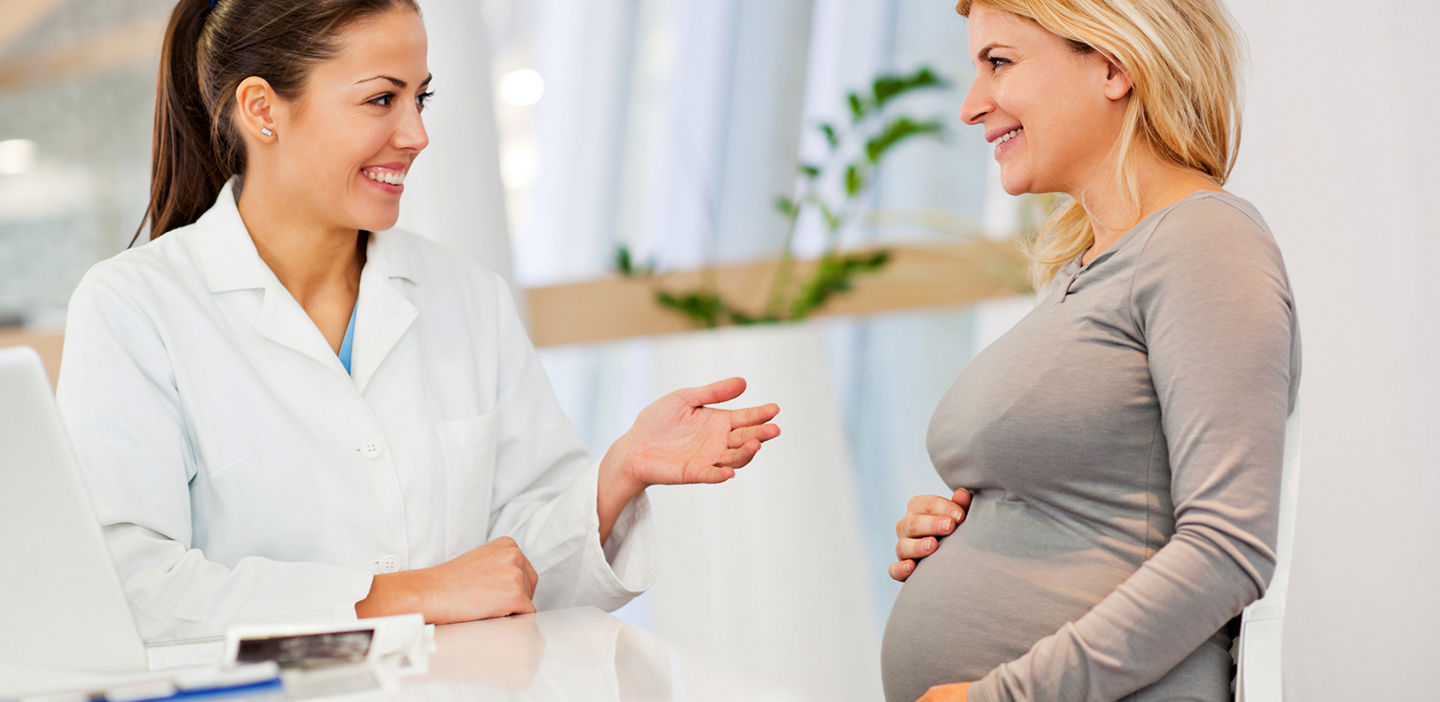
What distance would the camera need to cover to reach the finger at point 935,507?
1401 mm

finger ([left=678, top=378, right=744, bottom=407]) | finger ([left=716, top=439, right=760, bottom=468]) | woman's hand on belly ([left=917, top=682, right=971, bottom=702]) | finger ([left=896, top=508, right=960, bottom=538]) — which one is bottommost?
woman's hand on belly ([left=917, top=682, right=971, bottom=702])

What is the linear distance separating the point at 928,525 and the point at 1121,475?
29 centimetres

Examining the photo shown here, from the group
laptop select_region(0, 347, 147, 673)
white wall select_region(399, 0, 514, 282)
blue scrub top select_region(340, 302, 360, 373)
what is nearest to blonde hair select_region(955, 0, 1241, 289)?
blue scrub top select_region(340, 302, 360, 373)

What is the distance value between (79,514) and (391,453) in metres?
0.55

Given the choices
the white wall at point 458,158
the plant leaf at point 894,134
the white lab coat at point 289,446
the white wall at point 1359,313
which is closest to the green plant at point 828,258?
the plant leaf at point 894,134

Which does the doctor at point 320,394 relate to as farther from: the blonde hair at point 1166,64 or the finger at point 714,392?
the blonde hair at point 1166,64

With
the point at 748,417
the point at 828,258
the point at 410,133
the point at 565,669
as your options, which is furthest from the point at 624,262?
the point at 565,669

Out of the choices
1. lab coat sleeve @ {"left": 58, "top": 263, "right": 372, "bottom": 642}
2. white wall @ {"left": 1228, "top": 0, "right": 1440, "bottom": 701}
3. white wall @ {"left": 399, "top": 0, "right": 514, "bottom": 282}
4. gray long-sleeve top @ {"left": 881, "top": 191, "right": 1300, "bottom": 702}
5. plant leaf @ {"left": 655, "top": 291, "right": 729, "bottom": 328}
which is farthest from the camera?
plant leaf @ {"left": 655, "top": 291, "right": 729, "bottom": 328}

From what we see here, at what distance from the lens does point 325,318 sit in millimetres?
1588

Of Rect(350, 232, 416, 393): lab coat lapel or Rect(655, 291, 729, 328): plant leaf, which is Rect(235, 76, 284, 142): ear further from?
Rect(655, 291, 729, 328): plant leaf

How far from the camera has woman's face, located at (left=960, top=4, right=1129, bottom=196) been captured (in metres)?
1.32

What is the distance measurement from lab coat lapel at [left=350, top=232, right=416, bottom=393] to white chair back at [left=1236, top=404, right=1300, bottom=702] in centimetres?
108

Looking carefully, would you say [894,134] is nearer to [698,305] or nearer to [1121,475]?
[698,305]

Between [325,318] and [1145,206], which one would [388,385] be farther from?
[1145,206]
